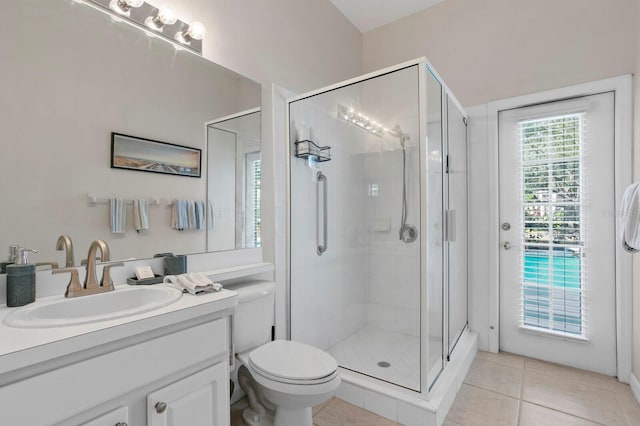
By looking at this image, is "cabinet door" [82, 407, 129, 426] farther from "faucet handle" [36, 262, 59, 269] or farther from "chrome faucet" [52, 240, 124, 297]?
"faucet handle" [36, 262, 59, 269]

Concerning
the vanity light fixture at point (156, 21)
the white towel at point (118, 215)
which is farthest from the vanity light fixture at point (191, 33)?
the white towel at point (118, 215)

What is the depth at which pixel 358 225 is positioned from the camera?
257 centimetres

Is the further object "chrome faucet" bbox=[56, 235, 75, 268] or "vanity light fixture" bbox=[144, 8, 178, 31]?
"vanity light fixture" bbox=[144, 8, 178, 31]

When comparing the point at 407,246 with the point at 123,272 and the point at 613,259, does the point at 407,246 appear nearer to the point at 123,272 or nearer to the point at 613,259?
the point at 613,259

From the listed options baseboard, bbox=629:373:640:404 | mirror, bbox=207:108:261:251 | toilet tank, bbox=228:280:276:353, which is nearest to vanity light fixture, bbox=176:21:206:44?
mirror, bbox=207:108:261:251

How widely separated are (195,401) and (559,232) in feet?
8.68

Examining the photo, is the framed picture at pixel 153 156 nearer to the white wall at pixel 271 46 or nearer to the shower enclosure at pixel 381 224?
the white wall at pixel 271 46

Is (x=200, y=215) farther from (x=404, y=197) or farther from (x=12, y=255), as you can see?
(x=404, y=197)

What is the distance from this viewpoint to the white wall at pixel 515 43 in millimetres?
2260

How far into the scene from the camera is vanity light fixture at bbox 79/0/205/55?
146cm

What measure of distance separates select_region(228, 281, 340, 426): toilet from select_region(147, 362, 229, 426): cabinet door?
0.99 feet

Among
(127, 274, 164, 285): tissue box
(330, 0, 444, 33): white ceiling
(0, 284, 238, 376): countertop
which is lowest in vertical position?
(0, 284, 238, 376): countertop

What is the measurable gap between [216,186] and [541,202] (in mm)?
2397

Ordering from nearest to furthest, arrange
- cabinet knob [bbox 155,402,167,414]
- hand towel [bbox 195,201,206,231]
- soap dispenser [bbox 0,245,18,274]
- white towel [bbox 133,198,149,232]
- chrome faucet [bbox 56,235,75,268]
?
cabinet knob [bbox 155,402,167,414]
soap dispenser [bbox 0,245,18,274]
chrome faucet [bbox 56,235,75,268]
white towel [bbox 133,198,149,232]
hand towel [bbox 195,201,206,231]
